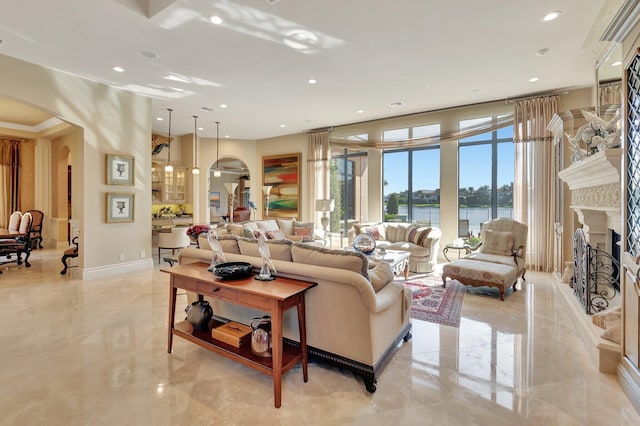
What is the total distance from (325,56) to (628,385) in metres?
4.44

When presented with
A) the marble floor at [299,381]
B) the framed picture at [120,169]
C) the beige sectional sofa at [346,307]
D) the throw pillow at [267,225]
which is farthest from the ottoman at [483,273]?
the framed picture at [120,169]

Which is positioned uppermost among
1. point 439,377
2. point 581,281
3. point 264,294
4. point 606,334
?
point 264,294

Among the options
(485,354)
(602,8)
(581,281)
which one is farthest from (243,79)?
(581,281)

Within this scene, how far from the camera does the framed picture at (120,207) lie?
533 centimetres

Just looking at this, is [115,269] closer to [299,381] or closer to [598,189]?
[299,381]

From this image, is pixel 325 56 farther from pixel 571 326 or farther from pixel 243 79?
pixel 571 326

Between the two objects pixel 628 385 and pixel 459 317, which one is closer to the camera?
pixel 628 385

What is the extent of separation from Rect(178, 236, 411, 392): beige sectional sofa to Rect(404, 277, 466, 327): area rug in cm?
108

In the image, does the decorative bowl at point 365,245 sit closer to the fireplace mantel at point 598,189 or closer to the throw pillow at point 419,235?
the throw pillow at point 419,235

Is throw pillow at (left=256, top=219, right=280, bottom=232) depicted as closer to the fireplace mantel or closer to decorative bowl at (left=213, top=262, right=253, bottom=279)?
decorative bowl at (left=213, top=262, right=253, bottom=279)

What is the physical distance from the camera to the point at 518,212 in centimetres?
586

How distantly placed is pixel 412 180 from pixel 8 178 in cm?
1048

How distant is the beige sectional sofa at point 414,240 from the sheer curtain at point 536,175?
1.66m

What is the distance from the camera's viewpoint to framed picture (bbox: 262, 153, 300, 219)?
29.7 feet
